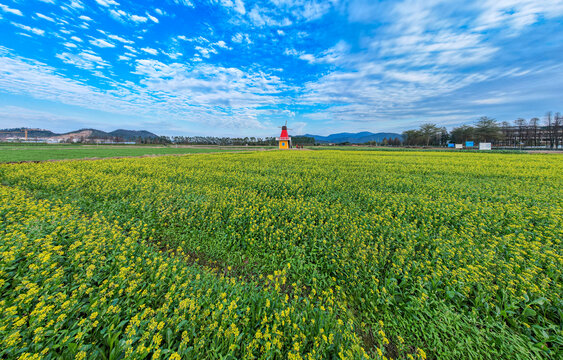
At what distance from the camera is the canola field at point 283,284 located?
2.66 meters

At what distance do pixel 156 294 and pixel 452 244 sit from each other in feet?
22.1

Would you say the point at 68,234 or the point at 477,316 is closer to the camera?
the point at 477,316

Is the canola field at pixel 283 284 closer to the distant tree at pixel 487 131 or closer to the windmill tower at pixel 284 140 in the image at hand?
the windmill tower at pixel 284 140

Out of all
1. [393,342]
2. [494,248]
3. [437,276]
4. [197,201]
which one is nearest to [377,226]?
[437,276]

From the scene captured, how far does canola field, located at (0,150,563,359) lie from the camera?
266 cm

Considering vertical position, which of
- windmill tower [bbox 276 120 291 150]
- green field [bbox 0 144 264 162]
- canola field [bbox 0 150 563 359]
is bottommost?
canola field [bbox 0 150 563 359]

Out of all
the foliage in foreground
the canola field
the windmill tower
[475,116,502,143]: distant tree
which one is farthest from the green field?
[475,116,502,143]: distant tree

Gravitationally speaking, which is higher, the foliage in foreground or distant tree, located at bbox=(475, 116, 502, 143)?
distant tree, located at bbox=(475, 116, 502, 143)

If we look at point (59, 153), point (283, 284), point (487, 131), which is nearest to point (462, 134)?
point (487, 131)

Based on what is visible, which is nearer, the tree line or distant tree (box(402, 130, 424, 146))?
the tree line

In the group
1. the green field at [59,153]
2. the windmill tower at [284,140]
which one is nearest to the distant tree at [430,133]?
the windmill tower at [284,140]

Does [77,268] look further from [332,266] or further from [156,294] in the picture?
[332,266]

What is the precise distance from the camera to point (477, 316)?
3262mm

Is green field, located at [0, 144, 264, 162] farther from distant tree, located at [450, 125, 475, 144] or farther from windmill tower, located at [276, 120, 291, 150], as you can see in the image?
distant tree, located at [450, 125, 475, 144]
